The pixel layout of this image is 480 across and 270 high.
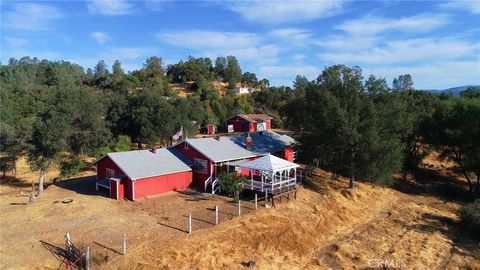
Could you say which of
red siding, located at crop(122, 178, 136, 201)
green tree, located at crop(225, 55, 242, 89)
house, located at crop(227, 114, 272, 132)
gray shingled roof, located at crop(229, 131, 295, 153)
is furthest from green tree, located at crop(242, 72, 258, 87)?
red siding, located at crop(122, 178, 136, 201)

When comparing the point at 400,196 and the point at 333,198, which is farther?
the point at 400,196

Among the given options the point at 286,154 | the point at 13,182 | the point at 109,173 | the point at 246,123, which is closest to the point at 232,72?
the point at 246,123

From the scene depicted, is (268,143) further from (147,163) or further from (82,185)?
(82,185)

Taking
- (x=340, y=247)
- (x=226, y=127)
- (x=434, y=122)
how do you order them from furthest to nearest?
1. (x=226, y=127)
2. (x=434, y=122)
3. (x=340, y=247)

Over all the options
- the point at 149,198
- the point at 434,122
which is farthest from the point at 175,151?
the point at 434,122

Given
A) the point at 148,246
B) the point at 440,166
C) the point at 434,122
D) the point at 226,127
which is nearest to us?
the point at 148,246

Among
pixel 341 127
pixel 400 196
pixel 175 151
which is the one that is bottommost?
pixel 400 196

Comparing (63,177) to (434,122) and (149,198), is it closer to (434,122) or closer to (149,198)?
(149,198)
